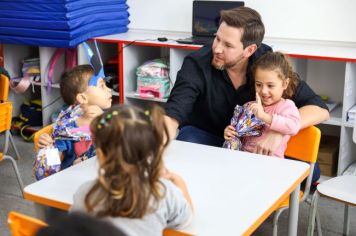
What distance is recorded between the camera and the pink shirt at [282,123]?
2.30 meters

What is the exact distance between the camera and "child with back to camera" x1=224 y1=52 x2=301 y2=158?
7.63 ft

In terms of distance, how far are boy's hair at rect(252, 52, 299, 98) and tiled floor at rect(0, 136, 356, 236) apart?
784 millimetres

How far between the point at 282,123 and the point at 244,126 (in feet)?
0.59

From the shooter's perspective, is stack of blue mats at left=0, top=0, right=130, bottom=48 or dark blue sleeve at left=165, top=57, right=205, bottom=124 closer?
dark blue sleeve at left=165, top=57, right=205, bottom=124

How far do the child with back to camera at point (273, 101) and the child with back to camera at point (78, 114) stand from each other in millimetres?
580

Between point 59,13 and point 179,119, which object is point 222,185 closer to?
point 179,119

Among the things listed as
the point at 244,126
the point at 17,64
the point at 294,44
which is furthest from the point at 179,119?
the point at 17,64

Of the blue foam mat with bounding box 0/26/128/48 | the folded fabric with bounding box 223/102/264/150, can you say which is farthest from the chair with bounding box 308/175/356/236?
the blue foam mat with bounding box 0/26/128/48

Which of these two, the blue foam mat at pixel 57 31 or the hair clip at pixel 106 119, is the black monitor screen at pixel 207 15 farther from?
the hair clip at pixel 106 119

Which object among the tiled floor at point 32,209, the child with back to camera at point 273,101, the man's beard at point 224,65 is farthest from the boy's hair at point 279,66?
the tiled floor at point 32,209

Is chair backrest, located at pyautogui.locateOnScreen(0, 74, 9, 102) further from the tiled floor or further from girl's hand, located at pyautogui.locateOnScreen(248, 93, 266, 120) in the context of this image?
girl's hand, located at pyautogui.locateOnScreen(248, 93, 266, 120)

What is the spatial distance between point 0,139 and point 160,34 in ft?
5.06

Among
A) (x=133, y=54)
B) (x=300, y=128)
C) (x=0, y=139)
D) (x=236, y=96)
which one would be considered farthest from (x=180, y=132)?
(x=0, y=139)

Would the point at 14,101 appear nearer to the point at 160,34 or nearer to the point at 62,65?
the point at 62,65
